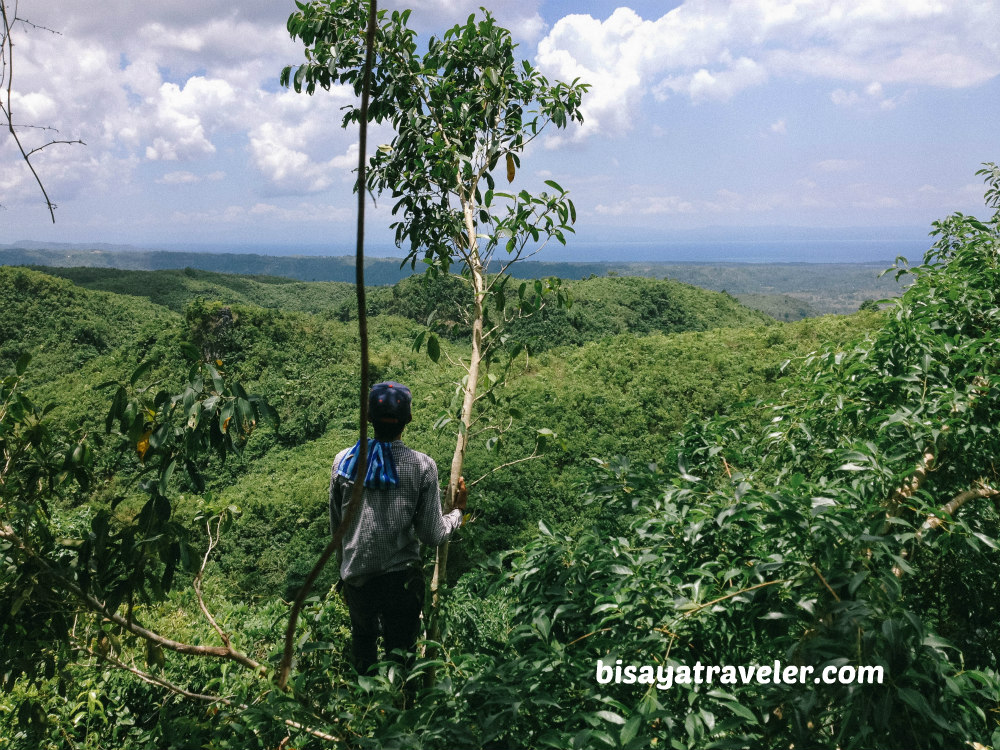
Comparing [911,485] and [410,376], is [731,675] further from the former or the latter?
[410,376]

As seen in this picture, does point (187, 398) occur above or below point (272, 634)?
above

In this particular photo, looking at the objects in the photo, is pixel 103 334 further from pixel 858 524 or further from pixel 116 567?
pixel 858 524

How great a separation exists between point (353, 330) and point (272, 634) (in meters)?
14.1

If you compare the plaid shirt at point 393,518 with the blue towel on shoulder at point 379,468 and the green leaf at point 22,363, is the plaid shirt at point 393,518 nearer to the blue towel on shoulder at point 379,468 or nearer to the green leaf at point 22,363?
the blue towel on shoulder at point 379,468

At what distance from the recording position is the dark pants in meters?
2.30

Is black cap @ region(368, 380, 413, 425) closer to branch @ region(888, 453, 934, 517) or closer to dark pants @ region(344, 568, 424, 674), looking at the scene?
dark pants @ region(344, 568, 424, 674)

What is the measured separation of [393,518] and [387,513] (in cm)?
3

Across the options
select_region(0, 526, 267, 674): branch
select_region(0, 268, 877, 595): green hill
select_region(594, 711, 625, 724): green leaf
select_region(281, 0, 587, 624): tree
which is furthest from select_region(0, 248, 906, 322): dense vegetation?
select_region(594, 711, 625, 724): green leaf

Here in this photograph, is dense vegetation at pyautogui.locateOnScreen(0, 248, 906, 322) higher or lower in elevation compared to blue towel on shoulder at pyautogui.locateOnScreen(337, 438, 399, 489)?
higher

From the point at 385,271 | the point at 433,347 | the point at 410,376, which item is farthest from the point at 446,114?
the point at 385,271

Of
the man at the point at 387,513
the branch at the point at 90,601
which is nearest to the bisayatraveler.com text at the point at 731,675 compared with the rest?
the man at the point at 387,513

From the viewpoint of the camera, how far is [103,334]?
19.2 m

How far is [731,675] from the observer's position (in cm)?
141

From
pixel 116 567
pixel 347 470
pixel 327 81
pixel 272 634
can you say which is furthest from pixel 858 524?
pixel 272 634
